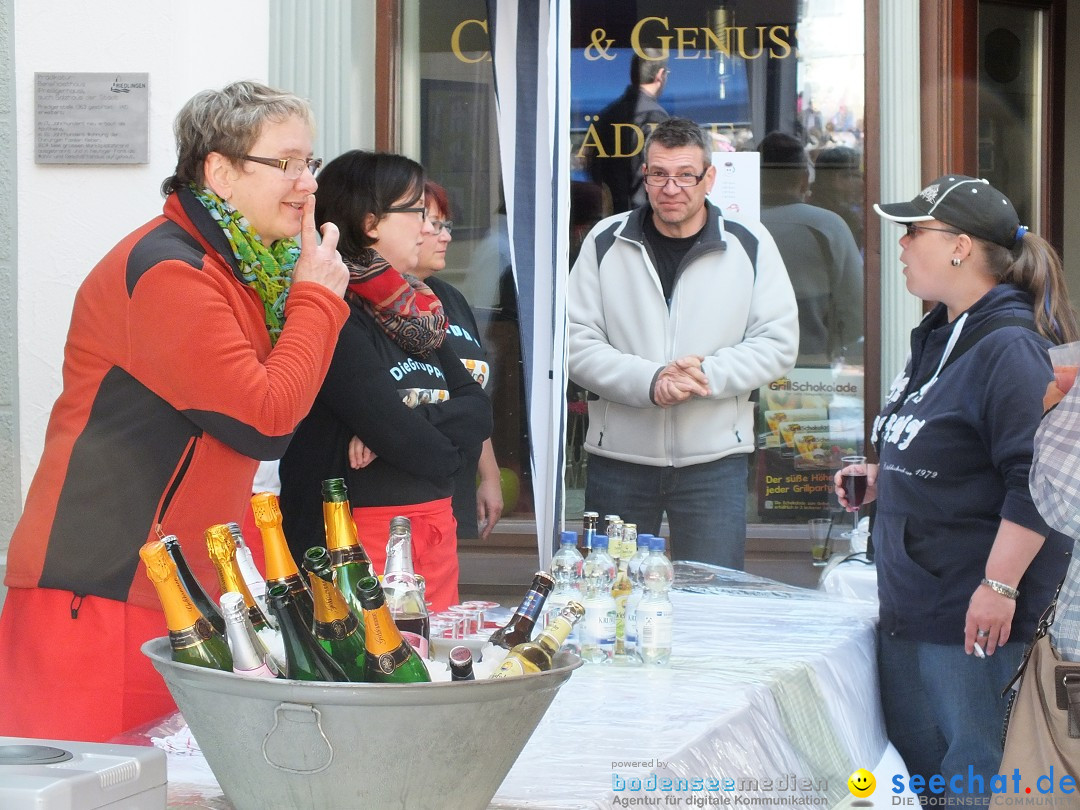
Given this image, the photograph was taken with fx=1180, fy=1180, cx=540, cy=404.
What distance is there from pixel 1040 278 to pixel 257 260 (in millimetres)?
1571

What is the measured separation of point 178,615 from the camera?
121 cm

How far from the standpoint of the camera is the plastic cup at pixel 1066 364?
74.0 inches

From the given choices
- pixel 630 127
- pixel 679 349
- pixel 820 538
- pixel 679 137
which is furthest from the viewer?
pixel 630 127

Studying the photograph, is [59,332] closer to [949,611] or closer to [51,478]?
[51,478]

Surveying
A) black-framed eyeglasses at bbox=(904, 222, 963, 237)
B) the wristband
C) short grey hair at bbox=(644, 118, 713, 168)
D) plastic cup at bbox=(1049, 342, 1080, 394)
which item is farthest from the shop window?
plastic cup at bbox=(1049, 342, 1080, 394)

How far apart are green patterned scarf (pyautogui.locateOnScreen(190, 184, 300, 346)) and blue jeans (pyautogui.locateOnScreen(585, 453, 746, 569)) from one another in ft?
5.63

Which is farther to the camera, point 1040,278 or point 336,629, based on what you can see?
point 1040,278

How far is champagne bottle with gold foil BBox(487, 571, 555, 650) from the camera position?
145cm

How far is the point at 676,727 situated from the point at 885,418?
1.19m

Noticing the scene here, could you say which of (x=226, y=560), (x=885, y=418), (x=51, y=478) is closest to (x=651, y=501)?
(x=885, y=418)

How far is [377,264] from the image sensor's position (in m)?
2.50

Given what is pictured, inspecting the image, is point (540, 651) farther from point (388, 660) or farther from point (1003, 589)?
point (1003, 589)

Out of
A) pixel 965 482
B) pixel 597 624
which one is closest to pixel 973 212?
pixel 965 482

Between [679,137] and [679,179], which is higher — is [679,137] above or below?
above
